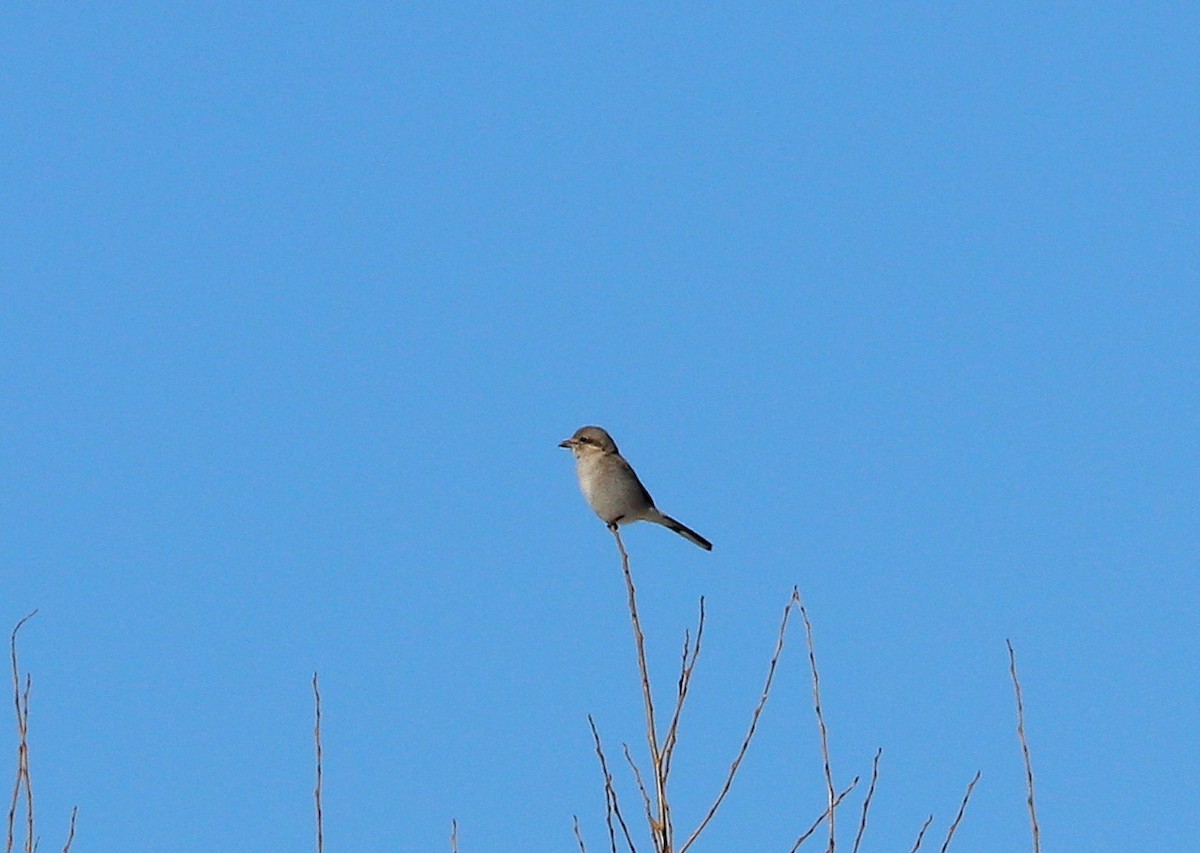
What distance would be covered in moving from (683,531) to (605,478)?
2.56ft

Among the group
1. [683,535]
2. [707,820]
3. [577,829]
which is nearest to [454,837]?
[577,829]

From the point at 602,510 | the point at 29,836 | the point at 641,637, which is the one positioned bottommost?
the point at 29,836

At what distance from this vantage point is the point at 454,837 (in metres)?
3.61

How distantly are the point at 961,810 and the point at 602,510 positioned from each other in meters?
4.00

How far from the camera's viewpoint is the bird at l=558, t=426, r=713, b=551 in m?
7.55

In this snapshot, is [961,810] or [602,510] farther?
[602,510]

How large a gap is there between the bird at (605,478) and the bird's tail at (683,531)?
248mm

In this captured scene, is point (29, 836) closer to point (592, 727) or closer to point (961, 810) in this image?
point (592, 727)

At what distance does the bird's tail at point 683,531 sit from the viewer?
26.2 ft

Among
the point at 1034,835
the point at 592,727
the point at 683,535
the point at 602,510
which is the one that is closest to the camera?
the point at 1034,835

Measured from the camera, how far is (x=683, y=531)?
815cm

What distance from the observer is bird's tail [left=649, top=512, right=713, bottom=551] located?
8.00 m

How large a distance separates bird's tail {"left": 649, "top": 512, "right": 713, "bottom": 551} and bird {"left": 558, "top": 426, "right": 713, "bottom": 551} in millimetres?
248

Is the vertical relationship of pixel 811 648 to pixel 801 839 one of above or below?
above
